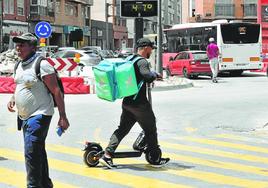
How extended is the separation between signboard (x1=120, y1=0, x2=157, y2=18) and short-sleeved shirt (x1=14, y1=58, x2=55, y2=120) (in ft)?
48.0

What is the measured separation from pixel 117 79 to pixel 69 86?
42.8 feet

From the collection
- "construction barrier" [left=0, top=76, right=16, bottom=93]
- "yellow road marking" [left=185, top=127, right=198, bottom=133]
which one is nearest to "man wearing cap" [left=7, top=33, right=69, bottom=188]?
"yellow road marking" [left=185, top=127, right=198, bottom=133]

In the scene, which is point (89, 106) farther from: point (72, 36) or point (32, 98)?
point (72, 36)

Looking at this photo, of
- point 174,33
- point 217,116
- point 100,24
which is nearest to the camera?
point 217,116

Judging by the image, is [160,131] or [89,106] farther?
[89,106]

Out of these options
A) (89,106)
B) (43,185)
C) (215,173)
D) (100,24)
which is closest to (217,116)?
(89,106)

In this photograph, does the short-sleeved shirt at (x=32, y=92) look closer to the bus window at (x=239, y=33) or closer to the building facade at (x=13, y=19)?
the bus window at (x=239, y=33)

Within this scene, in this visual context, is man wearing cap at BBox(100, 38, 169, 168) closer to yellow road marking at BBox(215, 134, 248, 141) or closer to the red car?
yellow road marking at BBox(215, 134, 248, 141)

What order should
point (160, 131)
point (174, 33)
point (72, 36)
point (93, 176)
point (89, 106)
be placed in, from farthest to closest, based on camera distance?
point (174, 33) → point (72, 36) → point (89, 106) → point (160, 131) → point (93, 176)

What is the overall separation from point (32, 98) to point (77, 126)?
674cm

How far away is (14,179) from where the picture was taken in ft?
24.4

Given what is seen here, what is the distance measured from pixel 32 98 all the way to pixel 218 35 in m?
28.2

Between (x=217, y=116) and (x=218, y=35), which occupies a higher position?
(x=218, y=35)

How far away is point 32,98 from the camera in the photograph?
19.6 feet
